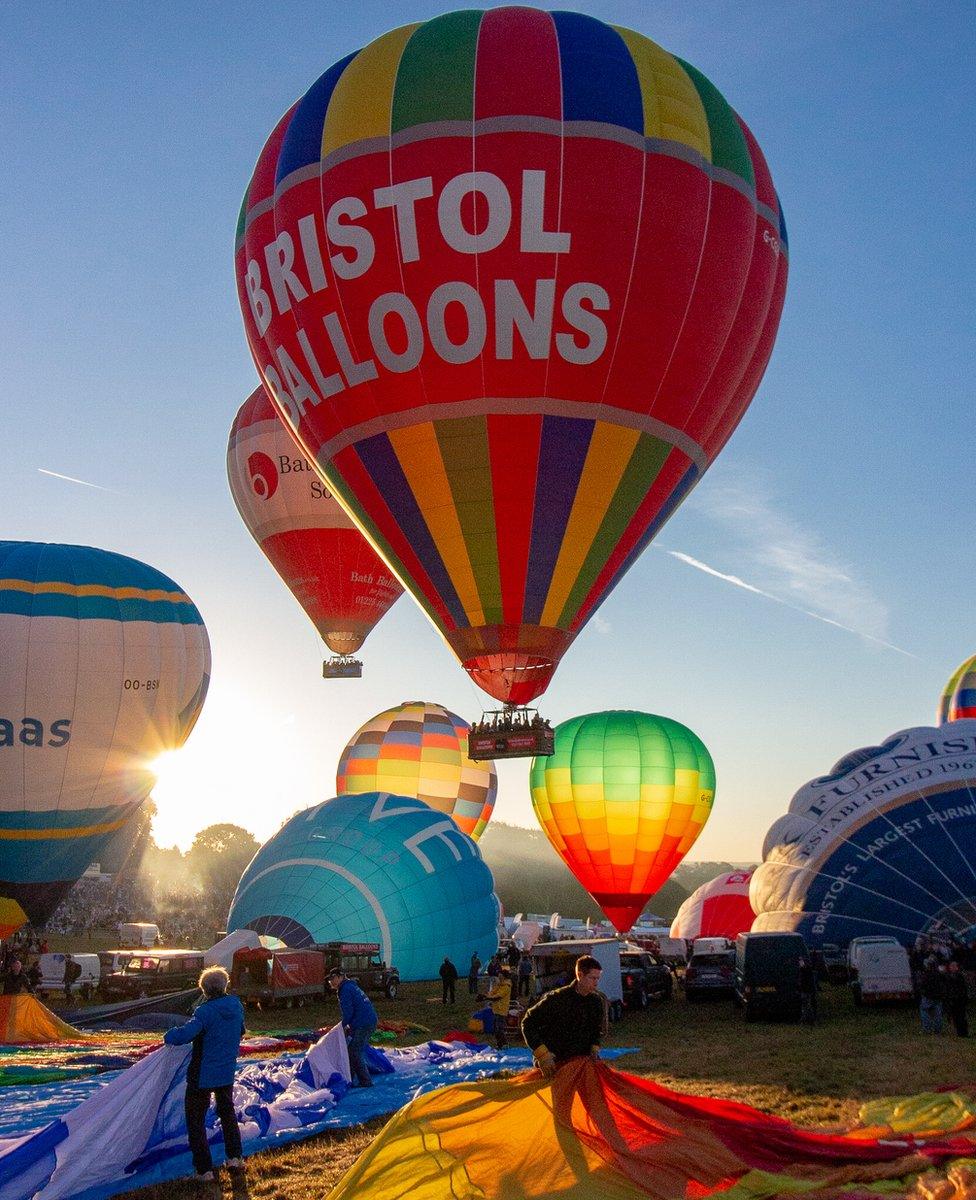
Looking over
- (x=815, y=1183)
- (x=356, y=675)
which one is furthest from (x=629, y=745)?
(x=815, y=1183)

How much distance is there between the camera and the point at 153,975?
19688mm

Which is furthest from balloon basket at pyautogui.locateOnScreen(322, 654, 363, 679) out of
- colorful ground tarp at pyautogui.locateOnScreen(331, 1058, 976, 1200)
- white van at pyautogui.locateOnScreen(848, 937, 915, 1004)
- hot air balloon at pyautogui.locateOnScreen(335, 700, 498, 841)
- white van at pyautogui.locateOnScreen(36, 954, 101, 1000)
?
colorful ground tarp at pyautogui.locateOnScreen(331, 1058, 976, 1200)

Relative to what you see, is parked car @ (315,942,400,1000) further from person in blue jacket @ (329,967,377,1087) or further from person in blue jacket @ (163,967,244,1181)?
person in blue jacket @ (163,967,244,1181)

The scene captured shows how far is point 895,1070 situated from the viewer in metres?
10.1

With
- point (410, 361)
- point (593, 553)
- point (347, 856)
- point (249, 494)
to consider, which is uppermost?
point (249, 494)

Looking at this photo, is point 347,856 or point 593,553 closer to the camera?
point 593,553

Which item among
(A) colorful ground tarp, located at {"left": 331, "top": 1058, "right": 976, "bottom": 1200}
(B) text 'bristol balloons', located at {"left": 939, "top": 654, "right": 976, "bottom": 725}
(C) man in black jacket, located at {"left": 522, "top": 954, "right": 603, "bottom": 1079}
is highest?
(B) text 'bristol balloons', located at {"left": 939, "top": 654, "right": 976, "bottom": 725}

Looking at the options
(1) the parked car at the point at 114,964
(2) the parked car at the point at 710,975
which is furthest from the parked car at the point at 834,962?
(1) the parked car at the point at 114,964

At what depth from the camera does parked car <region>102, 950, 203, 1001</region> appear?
64.0 ft

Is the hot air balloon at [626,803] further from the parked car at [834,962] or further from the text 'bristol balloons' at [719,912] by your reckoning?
the parked car at [834,962]

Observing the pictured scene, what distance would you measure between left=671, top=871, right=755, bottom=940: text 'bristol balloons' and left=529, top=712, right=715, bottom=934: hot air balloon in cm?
525

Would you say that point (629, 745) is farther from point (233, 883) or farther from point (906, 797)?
point (233, 883)

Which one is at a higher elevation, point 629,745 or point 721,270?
point 721,270

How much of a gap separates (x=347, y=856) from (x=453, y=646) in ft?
21.9
